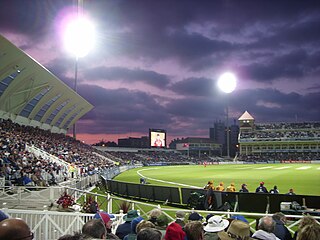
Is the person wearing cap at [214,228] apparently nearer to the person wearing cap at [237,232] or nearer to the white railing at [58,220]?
the person wearing cap at [237,232]

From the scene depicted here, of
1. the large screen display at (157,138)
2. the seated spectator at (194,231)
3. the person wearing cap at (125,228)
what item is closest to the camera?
the seated spectator at (194,231)

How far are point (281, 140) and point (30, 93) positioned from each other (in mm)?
105200

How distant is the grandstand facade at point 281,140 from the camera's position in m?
120

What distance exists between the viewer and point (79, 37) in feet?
126

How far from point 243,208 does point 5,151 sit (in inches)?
674

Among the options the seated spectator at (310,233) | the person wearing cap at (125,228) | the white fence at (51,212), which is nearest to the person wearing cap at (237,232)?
the seated spectator at (310,233)

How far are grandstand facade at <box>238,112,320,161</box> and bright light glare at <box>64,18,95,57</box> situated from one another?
86.4 metres

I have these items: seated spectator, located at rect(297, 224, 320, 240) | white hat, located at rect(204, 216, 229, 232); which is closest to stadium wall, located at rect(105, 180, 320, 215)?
white hat, located at rect(204, 216, 229, 232)

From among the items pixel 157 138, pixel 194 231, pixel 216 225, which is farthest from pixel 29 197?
pixel 157 138

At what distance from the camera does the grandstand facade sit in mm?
120125

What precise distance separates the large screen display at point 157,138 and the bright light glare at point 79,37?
51272 mm

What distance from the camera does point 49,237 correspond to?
848cm

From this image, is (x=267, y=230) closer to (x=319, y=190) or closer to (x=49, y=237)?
(x=49, y=237)

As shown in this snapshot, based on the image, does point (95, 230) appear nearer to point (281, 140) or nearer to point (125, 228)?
point (125, 228)
